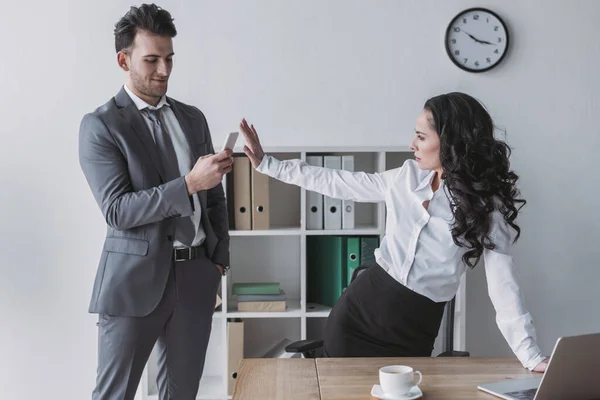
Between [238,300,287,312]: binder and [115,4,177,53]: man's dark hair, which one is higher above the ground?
[115,4,177,53]: man's dark hair

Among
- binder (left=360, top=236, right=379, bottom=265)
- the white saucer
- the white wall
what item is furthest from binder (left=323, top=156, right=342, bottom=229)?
the white saucer

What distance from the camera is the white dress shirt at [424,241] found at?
1.93 meters

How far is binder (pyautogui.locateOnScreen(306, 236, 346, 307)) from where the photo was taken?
11.1ft

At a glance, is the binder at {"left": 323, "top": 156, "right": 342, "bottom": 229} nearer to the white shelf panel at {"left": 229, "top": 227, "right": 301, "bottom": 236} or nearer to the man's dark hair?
the white shelf panel at {"left": 229, "top": 227, "right": 301, "bottom": 236}

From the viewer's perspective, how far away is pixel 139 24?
7.59ft

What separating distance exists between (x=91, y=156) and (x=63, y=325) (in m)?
1.64

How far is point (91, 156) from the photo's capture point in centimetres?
224

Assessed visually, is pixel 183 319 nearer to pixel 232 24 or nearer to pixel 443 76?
pixel 232 24

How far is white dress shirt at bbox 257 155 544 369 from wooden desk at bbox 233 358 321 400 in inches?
21.6

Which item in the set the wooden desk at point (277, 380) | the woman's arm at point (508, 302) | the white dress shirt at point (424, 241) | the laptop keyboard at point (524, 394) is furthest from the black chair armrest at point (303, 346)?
the laptop keyboard at point (524, 394)

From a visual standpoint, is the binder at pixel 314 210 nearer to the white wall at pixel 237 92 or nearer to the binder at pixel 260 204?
the binder at pixel 260 204

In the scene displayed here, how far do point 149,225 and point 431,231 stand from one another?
36.5 inches

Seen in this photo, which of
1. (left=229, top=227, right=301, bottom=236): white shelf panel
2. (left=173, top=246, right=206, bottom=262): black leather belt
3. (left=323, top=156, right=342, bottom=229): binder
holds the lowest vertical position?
(left=229, top=227, right=301, bottom=236): white shelf panel

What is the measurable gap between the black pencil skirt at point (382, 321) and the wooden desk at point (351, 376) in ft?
1.34
